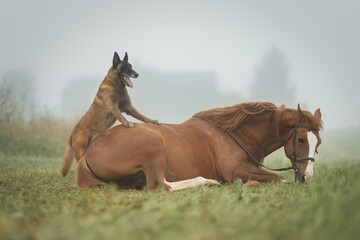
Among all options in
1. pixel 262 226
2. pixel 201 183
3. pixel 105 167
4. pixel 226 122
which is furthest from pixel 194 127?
pixel 262 226

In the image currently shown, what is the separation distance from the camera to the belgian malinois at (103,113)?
511cm

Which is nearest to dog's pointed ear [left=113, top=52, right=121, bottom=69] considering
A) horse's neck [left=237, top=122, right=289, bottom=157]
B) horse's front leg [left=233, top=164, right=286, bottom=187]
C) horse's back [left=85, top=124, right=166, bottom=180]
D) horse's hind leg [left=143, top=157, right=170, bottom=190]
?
horse's back [left=85, top=124, right=166, bottom=180]

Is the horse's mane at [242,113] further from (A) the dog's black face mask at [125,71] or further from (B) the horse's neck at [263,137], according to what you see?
(A) the dog's black face mask at [125,71]

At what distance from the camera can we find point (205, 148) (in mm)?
5102

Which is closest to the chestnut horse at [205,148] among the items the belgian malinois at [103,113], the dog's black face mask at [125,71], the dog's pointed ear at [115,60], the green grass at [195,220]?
the belgian malinois at [103,113]

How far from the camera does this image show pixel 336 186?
298 cm

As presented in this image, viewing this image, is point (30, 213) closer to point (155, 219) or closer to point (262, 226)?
point (155, 219)

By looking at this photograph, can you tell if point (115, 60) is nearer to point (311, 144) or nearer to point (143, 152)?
point (143, 152)

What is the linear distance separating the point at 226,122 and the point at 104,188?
87.8 inches

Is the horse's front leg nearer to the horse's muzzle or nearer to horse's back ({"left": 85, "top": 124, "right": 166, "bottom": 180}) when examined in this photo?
the horse's muzzle

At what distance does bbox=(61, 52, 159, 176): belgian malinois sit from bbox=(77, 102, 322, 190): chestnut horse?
1.67 feet

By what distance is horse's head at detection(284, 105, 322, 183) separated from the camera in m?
4.83

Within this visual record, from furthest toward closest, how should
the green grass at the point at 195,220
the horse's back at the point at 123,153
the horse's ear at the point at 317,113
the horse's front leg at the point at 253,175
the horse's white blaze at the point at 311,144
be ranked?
the horse's ear at the point at 317,113 → the horse's front leg at the point at 253,175 → the horse's white blaze at the point at 311,144 → the horse's back at the point at 123,153 → the green grass at the point at 195,220

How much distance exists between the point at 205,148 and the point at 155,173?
3.66ft
